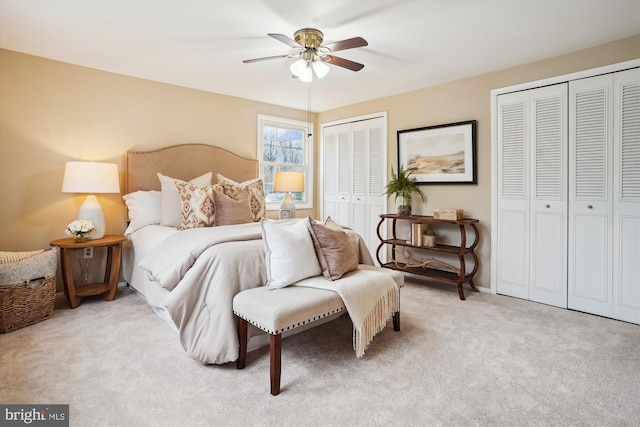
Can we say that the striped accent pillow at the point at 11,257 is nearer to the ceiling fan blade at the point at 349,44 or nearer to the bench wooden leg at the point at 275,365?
the bench wooden leg at the point at 275,365

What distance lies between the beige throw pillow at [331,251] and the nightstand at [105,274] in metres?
2.14

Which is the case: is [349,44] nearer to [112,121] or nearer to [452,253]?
[452,253]

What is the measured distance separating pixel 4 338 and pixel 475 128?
4671mm

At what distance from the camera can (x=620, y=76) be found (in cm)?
296

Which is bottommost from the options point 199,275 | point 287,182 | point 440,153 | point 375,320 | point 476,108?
point 375,320

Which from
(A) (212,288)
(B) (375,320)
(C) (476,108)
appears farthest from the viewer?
(C) (476,108)

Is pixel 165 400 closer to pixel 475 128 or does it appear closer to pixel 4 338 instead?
pixel 4 338

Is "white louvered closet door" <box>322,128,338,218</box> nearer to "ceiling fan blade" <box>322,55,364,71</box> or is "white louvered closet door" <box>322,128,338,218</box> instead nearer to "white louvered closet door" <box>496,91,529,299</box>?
"white louvered closet door" <box>496,91,529,299</box>

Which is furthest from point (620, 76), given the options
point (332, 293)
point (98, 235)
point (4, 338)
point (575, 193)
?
point (4, 338)

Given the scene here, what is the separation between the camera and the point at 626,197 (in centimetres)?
295

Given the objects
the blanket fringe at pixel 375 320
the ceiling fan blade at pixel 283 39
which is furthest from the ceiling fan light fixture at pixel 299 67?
the blanket fringe at pixel 375 320

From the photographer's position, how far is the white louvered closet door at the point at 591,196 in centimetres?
303

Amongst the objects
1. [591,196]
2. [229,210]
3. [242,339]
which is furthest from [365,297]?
[591,196]

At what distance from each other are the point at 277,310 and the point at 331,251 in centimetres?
70
